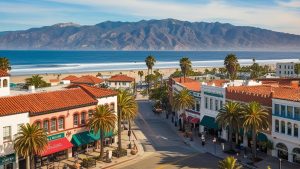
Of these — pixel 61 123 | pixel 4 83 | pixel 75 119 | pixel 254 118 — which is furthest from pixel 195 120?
pixel 4 83

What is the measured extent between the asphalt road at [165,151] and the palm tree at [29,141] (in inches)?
504

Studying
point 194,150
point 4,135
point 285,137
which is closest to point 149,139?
point 194,150

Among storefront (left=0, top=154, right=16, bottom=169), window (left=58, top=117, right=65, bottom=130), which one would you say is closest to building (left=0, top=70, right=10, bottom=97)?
window (left=58, top=117, right=65, bottom=130)

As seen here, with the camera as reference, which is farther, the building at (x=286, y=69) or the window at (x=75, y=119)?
the building at (x=286, y=69)

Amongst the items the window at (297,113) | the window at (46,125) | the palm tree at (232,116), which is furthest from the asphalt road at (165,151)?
the window at (297,113)

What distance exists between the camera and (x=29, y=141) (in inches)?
1790

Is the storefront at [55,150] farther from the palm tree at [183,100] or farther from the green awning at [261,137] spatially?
the green awning at [261,137]

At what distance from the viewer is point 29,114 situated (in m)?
50.6

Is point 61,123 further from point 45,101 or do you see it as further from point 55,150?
point 55,150

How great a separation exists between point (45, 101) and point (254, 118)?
29.0 metres

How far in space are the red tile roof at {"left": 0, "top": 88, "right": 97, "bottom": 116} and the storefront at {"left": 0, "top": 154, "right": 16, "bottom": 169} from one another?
17.5 ft

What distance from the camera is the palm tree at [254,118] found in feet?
177

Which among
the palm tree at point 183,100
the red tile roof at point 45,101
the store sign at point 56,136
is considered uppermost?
the red tile roof at point 45,101

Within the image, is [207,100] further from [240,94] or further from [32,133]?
[32,133]
